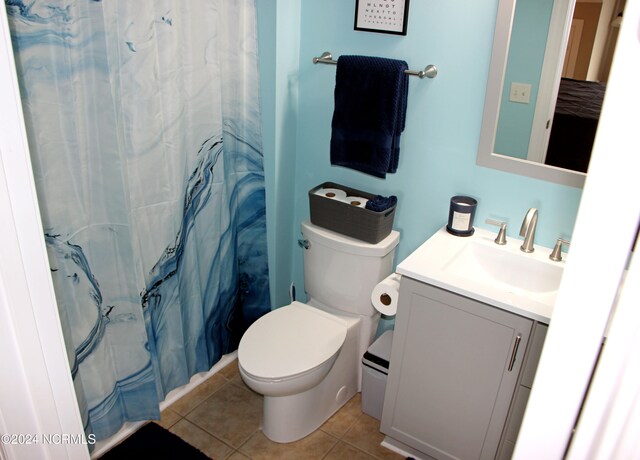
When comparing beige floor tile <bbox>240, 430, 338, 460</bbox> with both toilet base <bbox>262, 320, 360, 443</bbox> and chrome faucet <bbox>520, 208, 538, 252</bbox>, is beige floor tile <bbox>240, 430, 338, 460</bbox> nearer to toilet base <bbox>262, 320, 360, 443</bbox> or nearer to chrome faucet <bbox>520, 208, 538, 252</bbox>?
toilet base <bbox>262, 320, 360, 443</bbox>

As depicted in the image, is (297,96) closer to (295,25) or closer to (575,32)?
(295,25)

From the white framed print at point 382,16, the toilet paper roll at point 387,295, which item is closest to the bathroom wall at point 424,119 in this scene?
the white framed print at point 382,16

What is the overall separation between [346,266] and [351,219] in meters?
0.21

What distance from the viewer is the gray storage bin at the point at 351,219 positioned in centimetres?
221

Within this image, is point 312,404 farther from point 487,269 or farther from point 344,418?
point 487,269

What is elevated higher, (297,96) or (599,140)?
(599,140)

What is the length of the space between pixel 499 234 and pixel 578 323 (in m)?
1.67

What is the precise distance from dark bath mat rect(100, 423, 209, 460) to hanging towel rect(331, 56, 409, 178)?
4.49 feet

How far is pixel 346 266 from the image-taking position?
7.62ft

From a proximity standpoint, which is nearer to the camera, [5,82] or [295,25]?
[5,82]

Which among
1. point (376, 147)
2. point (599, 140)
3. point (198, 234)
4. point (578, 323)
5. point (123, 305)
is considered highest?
point (599, 140)

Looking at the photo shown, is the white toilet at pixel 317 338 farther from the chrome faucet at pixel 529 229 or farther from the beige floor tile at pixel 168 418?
Answer: the chrome faucet at pixel 529 229

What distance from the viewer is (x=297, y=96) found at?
2.48 m

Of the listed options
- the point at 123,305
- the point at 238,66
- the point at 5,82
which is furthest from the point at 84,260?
the point at 5,82
